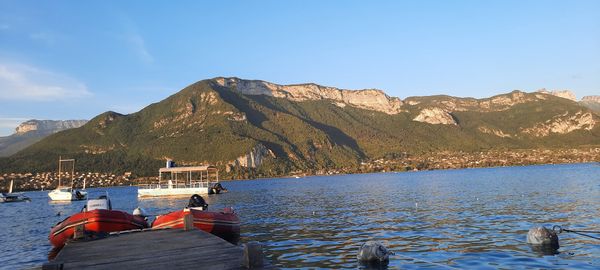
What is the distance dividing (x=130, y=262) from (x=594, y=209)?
3279 centimetres

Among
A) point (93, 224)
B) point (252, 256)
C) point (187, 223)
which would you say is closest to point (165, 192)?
point (93, 224)

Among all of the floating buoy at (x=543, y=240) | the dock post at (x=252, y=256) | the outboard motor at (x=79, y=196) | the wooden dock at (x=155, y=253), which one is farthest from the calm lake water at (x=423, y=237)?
the outboard motor at (x=79, y=196)

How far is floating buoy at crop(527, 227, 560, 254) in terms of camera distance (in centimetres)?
1965

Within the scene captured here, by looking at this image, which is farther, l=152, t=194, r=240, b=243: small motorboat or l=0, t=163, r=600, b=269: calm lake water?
l=152, t=194, r=240, b=243: small motorboat

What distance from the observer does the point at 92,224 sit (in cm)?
2461

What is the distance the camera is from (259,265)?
1185 cm

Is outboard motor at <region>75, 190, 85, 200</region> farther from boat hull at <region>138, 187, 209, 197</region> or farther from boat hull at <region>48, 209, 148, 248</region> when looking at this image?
boat hull at <region>48, 209, 148, 248</region>

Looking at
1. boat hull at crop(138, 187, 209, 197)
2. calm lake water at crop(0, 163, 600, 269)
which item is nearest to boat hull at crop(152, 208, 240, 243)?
calm lake water at crop(0, 163, 600, 269)

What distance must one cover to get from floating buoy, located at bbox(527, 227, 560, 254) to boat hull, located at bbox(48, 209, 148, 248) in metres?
20.5

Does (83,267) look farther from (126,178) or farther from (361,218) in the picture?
(126,178)

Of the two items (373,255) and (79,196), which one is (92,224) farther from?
(79,196)

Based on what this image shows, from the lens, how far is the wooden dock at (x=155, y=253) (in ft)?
42.8

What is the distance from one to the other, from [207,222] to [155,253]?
10190 mm

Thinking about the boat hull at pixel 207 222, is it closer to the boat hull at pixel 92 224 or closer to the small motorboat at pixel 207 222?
the small motorboat at pixel 207 222
